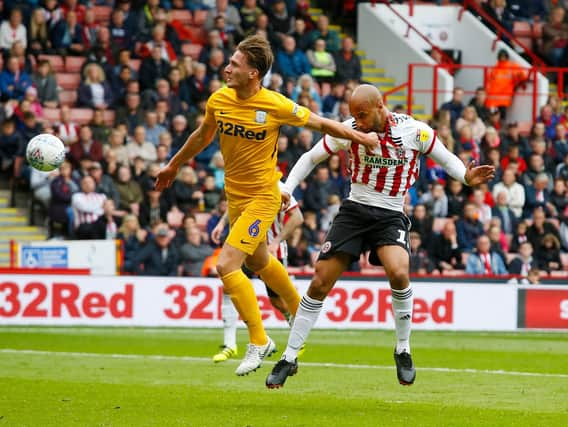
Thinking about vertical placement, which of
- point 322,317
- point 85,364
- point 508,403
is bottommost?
point 322,317

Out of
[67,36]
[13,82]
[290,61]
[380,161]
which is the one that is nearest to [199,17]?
[290,61]

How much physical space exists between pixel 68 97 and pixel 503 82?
977 centimetres

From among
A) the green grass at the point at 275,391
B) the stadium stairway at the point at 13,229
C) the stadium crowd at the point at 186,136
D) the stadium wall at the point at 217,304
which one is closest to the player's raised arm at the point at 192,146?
the green grass at the point at 275,391

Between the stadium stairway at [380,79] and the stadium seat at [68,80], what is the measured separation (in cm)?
659

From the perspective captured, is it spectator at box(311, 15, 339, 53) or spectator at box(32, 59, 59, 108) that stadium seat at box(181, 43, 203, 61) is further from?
spectator at box(32, 59, 59, 108)

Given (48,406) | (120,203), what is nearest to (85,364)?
(48,406)

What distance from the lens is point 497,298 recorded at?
20.1m

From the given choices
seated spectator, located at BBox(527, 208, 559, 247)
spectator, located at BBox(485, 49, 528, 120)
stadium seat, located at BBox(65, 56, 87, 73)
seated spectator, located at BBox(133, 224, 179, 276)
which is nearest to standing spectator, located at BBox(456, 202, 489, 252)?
seated spectator, located at BBox(527, 208, 559, 247)

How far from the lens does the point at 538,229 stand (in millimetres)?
23547

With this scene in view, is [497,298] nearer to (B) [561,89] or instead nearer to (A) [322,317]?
(A) [322,317]

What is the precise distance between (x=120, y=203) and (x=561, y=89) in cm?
1114

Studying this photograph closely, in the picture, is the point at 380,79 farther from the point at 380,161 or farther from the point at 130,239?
the point at 380,161

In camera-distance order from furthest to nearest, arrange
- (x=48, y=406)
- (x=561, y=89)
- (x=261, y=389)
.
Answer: (x=561, y=89) → (x=261, y=389) → (x=48, y=406)

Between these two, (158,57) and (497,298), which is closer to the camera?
(497,298)
